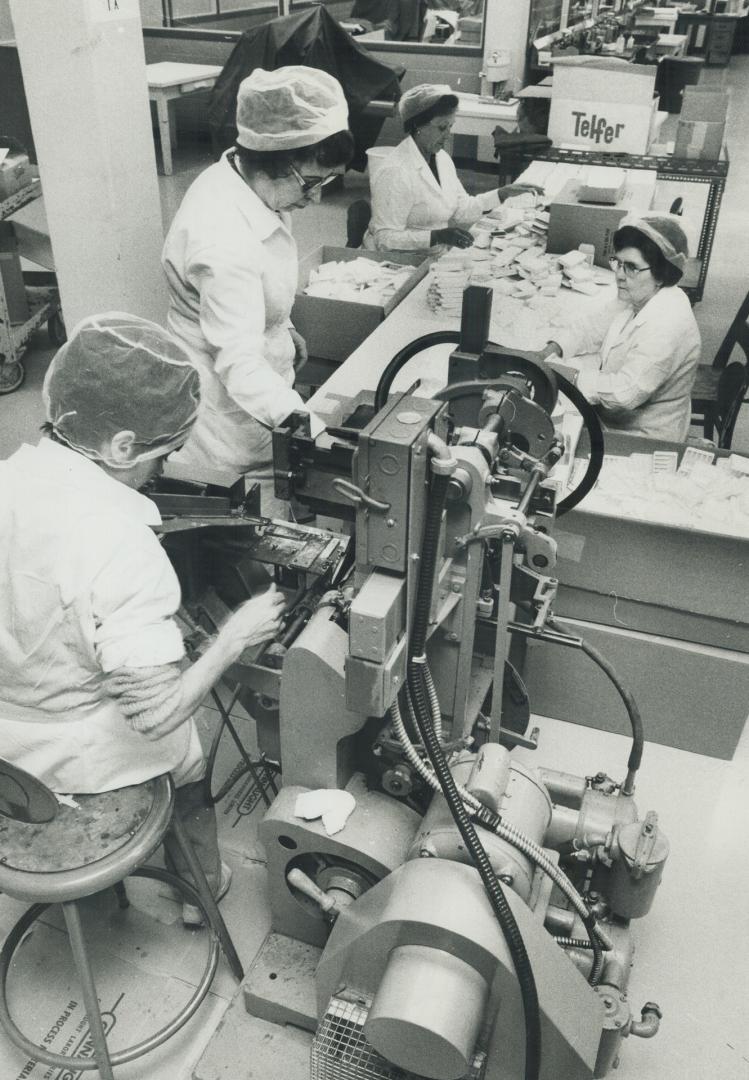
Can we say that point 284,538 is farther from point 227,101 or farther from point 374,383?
point 227,101

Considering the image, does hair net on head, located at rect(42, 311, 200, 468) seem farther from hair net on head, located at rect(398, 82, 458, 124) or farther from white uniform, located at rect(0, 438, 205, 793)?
hair net on head, located at rect(398, 82, 458, 124)

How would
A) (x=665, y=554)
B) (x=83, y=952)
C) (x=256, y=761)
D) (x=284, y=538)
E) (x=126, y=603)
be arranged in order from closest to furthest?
1. (x=126, y=603)
2. (x=83, y=952)
3. (x=284, y=538)
4. (x=665, y=554)
5. (x=256, y=761)

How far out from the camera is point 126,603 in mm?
1344

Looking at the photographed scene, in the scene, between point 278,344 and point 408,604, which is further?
point 278,344

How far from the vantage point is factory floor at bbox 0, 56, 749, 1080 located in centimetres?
172

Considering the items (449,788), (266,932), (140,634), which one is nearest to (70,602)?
(140,634)

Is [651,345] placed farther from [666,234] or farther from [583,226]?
[583,226]

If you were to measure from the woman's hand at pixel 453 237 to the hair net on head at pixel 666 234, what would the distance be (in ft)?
3.72

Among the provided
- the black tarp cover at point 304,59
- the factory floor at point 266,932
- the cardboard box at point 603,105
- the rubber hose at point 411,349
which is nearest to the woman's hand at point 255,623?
the rubber hose at point 411,349

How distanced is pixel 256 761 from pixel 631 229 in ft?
6.11

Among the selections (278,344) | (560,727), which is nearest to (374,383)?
(278,344)

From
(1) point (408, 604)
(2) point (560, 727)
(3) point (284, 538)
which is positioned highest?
(1) point (408, 604)

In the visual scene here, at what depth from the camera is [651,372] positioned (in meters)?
2.59

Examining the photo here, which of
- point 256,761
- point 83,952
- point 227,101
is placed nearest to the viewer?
point 83,952
